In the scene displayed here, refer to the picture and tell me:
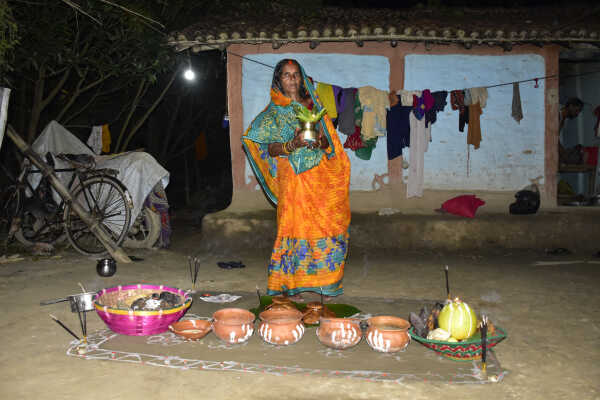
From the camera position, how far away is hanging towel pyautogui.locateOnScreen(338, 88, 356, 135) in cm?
757

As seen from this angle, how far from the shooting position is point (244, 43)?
7.62 meters

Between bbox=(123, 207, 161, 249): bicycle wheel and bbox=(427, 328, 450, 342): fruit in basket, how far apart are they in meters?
4.71

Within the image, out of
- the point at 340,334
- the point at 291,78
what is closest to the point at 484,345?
the point at 340,334

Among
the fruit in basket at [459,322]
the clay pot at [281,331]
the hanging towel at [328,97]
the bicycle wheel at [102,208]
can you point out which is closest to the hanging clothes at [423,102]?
the hanging towel at [328,97]

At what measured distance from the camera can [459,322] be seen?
3.10 metres

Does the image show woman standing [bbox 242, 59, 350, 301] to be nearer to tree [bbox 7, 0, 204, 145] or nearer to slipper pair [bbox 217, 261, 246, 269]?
slipper pair [bbox 217, 261, 246, 269]

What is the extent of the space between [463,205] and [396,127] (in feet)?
4.87

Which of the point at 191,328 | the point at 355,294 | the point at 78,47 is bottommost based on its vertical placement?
the point at 355,294

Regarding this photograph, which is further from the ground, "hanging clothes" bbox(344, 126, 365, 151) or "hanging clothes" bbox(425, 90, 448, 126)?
"hanging clothes" bbox(425, 90, 448, 126)

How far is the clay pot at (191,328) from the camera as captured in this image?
3.39 m

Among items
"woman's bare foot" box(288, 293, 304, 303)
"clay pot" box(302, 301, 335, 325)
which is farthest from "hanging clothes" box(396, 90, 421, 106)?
"clay pot" box(302, 301, 335, 325)

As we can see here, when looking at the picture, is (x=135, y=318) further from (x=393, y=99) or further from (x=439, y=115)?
(x=439, y=115)

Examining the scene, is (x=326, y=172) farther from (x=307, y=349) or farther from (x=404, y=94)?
(x=404, y=94)

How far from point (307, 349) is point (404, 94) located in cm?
524
